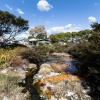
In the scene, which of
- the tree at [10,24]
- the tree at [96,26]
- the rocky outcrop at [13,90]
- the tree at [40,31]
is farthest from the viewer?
the tree at [40,31]

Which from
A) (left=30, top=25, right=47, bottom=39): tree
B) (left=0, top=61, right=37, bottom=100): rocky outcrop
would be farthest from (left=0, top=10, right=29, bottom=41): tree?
(left=30, top=25, right=47, bottom=39): tree

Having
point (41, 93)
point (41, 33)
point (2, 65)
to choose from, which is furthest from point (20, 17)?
point (41, 33)

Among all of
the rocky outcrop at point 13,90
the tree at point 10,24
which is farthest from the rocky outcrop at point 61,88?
the tree at point 10,24

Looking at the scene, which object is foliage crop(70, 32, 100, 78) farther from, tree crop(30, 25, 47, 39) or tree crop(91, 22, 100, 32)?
tree crop(30, 25, 47, 39)

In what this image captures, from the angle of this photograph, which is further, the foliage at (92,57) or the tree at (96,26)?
the tree at (96,26)

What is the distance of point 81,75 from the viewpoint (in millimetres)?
9992

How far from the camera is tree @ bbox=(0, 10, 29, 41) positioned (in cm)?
2789

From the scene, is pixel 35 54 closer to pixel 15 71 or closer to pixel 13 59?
pixel 13 59

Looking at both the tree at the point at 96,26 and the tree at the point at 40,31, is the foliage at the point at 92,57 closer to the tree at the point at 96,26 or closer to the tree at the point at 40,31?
the tree at the point at 96,26

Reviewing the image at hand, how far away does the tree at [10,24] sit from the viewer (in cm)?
2789

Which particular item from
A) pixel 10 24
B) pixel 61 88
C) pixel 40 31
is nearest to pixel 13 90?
pixel 61 88

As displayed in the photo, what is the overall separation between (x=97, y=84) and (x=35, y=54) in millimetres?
9035

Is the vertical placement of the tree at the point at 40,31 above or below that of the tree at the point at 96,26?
above

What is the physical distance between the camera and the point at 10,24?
98.8ft
